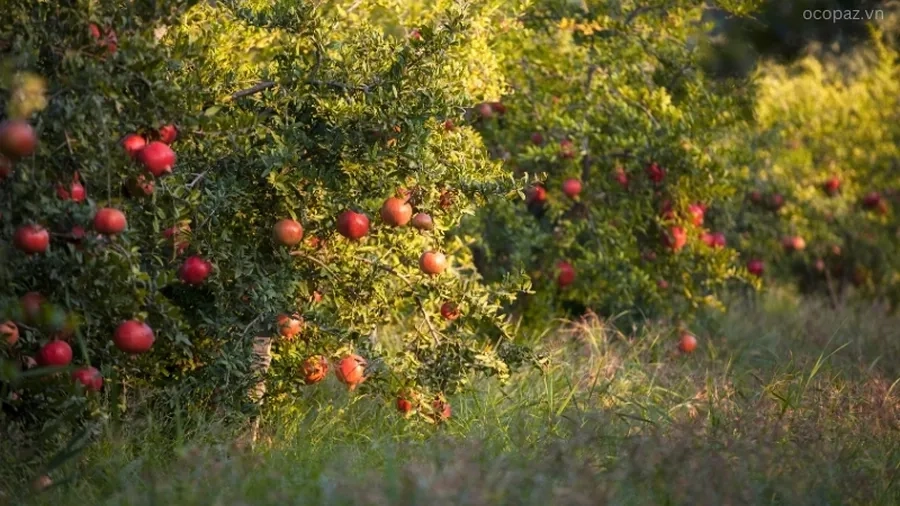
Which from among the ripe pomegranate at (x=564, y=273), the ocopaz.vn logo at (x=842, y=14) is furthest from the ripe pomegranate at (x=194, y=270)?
the ocopaz.vn logo at (x=842, y=14)

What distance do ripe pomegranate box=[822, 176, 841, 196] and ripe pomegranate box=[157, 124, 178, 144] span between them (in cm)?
714

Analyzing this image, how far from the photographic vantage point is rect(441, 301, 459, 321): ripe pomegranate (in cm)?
499

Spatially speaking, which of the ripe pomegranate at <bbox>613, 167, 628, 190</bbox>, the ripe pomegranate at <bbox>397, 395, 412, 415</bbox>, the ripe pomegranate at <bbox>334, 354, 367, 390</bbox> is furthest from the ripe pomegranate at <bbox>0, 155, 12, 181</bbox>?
the ripe pomegranate at <bbox>613, 167, 628, 190</bbox>

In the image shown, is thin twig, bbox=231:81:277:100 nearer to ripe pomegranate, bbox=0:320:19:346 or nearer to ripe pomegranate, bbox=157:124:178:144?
ripe pomegranate, bbox=157:124:178:144

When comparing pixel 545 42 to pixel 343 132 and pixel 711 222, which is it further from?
pixel 343 132

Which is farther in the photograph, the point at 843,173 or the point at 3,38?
the point at 843,173

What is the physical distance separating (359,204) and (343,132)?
30cm

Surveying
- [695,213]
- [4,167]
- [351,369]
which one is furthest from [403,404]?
[695,213]

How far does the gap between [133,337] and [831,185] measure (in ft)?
24.5

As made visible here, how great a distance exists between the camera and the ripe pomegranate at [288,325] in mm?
4637

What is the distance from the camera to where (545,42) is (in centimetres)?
696

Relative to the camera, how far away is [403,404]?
486 centimetres

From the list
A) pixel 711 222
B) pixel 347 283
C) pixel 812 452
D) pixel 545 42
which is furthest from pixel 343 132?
pixel 711 222

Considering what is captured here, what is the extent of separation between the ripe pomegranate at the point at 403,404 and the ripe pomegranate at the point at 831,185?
20.3 ft
